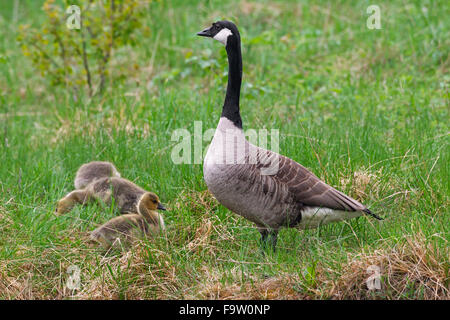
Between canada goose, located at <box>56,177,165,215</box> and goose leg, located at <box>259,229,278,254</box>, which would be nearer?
goose leg, located at <box>259,229,278,254</box>

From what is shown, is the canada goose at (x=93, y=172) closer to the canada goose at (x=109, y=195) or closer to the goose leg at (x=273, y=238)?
the canada goose at (x=109, y=195)

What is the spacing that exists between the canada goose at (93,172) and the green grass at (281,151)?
24 cm

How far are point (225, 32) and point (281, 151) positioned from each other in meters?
1.65

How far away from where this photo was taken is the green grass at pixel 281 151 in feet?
15.2

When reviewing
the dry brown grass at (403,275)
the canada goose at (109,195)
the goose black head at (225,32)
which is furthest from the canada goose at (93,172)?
the dry brown grass at (403,275)

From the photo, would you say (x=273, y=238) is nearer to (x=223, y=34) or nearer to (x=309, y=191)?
(x=309, y=191)

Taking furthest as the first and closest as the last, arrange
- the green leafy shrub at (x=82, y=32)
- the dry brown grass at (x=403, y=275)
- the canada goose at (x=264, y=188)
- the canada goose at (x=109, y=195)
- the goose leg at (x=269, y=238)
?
1. the green leafy shrub at (x=82, y=32)
2. the canada goose at (x=109, y=195)
3. the goose leg at (x=269, y=238)
4. the canada goose at (x=264, y=188)
5. the dry brown grass at (x=403, y=275)

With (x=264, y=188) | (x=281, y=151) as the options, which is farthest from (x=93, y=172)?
(x=264, y=188)

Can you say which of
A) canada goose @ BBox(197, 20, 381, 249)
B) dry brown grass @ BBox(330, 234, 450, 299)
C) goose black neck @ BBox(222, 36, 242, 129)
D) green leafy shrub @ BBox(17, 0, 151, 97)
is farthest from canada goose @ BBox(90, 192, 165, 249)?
green leafy shrub @ BBox(17, 0, 151, 97)

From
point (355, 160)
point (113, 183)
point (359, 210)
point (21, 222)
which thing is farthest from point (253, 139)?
point (21, 222)

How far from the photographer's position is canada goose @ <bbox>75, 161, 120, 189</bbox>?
6.52 m

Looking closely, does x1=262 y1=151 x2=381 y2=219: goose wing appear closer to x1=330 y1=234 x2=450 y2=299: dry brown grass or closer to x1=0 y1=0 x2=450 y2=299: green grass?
x1=0 y1=0 x2=450 y2=299: green grass

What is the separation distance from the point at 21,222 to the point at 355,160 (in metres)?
3.18

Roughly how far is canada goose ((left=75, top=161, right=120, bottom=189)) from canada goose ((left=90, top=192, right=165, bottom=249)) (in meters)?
0.92
